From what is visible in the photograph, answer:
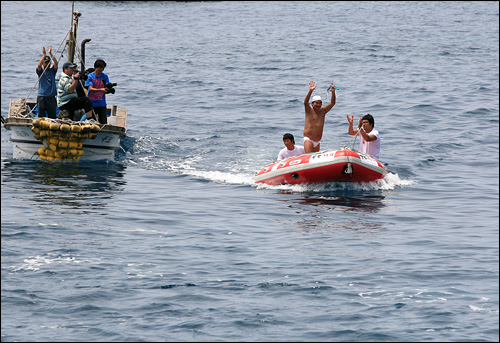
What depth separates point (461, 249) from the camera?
12.1 metres

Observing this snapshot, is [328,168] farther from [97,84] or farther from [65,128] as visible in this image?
[65,128]

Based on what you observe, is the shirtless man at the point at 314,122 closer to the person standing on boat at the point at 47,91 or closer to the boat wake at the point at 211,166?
the boat wake at the point at 211,166

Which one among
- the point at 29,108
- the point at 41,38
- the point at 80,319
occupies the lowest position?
the point at 80,319

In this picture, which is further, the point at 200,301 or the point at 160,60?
the point at 160,60

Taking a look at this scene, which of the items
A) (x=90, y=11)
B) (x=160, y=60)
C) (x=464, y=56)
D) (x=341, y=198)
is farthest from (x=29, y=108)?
(x=90, y=11)

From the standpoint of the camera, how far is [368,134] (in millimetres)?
16641

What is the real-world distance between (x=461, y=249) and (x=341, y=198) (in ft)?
13.5

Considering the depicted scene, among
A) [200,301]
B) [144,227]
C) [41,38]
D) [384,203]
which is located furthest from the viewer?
[41,38]

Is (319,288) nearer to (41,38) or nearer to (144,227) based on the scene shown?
(144,227)

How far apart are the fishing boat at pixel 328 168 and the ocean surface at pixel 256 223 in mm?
267

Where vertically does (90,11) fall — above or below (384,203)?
above

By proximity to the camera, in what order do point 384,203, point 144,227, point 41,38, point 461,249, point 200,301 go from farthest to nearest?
point 41,38
point 384,203
point 144,227
point 461,249
point 200,301

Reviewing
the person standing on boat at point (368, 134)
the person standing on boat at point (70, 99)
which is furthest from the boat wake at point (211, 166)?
the person standing on boat at point (70, 99)

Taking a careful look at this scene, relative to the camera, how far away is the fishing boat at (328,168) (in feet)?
52.8
